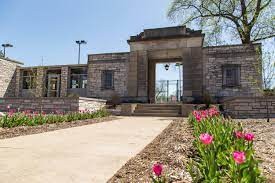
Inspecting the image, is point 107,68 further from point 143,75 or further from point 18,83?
point 18,83

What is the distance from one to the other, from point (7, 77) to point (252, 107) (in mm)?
19938

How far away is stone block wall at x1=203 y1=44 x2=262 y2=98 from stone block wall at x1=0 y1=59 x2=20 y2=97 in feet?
55.8

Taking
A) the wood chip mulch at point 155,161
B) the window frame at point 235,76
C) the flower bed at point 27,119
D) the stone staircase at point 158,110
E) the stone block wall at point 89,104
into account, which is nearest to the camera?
the wood chip mulch at point 155,161

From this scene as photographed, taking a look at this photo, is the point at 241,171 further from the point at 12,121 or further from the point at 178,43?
the point at 178,43

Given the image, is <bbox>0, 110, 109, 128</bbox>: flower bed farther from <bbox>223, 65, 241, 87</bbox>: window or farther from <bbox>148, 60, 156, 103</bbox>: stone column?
<bbox>223, 65, 241, 87</bbox>: window

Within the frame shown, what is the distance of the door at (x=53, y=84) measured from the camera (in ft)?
68.9

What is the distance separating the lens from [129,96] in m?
15.8

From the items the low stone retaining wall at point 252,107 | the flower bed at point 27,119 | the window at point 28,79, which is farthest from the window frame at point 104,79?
the low stone retaining wall at point 252,107

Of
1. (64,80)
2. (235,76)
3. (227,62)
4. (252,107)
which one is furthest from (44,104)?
(235,76)

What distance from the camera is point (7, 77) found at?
20.0 metres

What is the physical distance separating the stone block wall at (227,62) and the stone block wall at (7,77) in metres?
17.0

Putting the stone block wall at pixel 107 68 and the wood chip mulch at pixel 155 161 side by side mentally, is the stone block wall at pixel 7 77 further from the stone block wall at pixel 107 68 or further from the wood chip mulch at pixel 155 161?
the wood chip mulch at pixel 155 161

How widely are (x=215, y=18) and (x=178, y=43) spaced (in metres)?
6.60

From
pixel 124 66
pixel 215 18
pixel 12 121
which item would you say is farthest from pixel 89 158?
pixel 215 18
